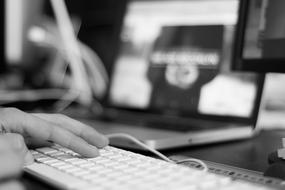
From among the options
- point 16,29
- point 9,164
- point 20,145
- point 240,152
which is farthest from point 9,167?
point 16,29

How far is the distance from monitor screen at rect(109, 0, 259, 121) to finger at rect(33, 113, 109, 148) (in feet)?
1.30

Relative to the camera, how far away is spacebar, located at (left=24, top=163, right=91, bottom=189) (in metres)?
0.40

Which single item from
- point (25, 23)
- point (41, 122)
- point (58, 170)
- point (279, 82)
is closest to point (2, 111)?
point (41, 122)

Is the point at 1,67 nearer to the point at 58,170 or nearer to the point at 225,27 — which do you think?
the point at 225,27

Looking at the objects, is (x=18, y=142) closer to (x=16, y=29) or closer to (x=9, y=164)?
(x=9, y=164)

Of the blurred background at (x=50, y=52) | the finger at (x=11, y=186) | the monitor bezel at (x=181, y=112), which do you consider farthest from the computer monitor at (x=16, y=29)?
the finger at (x=11, y=186)

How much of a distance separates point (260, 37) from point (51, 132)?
1.33 ft

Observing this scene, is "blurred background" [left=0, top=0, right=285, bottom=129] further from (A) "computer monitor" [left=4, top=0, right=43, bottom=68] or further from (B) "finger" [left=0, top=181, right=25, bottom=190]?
(B) "finger" [left=0, top=181, right=25, bottom=190]

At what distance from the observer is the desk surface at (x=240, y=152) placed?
0.61 metres

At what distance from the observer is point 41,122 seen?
0.56m

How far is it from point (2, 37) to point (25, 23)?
10cm

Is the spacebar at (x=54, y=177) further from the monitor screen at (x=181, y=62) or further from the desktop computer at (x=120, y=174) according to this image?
the monitor screen at (x=181, y=62)

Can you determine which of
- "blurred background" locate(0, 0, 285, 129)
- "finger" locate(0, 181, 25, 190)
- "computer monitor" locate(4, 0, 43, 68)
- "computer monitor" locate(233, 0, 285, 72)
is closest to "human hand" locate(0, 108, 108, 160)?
"finger" locate(0, 181, 25, 190)

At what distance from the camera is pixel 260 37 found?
0.69 meters
